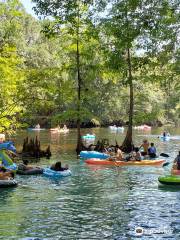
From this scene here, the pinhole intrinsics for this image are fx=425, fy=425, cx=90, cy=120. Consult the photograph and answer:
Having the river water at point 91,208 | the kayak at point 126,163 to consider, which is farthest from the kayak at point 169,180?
the kayak at point 126,163

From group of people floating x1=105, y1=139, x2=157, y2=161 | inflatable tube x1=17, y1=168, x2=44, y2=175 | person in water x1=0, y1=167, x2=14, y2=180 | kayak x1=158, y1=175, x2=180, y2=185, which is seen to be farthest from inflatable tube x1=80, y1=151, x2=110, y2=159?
person in water x1=0, y1=167, x2=14, y2=180

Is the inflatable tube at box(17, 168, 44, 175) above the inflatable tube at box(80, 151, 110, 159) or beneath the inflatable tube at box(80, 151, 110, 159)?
beneath

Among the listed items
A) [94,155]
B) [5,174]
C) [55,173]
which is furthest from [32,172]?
[94,155]

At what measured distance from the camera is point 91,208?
1644cm

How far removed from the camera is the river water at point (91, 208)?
1338 centimetres

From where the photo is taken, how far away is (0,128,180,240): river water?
43.9 feet

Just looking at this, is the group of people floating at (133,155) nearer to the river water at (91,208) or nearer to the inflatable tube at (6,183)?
the river water at (91,208)

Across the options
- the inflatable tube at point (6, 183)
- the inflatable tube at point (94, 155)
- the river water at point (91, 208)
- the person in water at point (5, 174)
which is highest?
the inflatable tube at point (94, 155)

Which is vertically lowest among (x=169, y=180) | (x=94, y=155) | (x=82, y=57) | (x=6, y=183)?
(x=6, y=183)

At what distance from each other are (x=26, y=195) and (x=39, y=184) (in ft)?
9.01

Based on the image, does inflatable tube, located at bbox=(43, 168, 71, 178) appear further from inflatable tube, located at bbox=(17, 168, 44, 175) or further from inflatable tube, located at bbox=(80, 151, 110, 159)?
inflatable tube, located at bbox=(80, 151, 110, 159)

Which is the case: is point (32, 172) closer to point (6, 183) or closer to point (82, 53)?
point (6, 183)

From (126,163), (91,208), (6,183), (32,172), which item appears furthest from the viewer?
(126,163)

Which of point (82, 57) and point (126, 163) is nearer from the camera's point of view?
point (126, 163)
